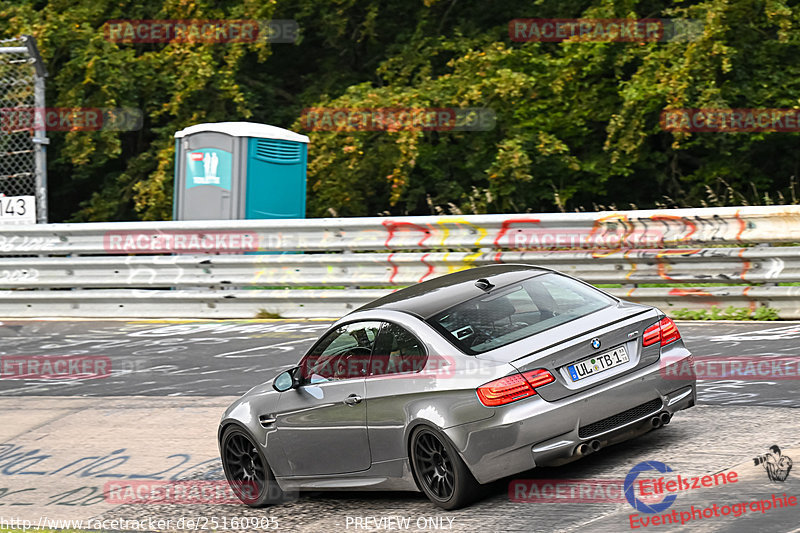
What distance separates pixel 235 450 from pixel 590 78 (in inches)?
565

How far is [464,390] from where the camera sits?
20.0 ft

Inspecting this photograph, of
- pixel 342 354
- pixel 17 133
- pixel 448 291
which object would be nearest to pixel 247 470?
pixel 342 354

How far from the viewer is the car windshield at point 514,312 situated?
21.1 feet

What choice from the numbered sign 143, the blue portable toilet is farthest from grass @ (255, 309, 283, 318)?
the numbered sign 143

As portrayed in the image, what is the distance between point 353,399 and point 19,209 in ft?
31.9

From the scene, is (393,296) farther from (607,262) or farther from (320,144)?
(320,144)

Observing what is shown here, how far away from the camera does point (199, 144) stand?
614 inches

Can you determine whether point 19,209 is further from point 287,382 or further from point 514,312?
point 514,312

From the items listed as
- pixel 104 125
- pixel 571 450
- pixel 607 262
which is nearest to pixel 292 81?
pixel 104 125

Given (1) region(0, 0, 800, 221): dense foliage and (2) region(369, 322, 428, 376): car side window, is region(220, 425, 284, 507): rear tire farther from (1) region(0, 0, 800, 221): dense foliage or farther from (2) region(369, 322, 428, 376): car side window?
(1) region(0, 0, 800, 221): dense foliage

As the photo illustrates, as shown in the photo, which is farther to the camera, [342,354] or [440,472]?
[342,354]

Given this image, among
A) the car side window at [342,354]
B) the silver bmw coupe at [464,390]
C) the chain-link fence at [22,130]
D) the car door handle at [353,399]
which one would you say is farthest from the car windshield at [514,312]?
the chain-link fence at [22,130]

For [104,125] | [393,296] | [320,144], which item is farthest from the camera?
[104,125]

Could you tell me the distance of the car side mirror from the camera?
710 centimetres
